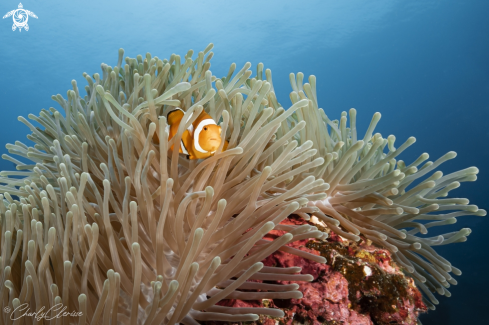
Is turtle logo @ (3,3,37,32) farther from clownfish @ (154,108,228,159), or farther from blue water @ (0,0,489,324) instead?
clownfish @ (154,108,228,159)

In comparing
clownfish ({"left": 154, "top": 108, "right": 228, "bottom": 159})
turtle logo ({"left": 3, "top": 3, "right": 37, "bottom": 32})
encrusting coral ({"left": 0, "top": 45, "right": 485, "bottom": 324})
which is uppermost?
turtle logo ({"left": 3, "top": 3, "right": 37, "bottom": 32})

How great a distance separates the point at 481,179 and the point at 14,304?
26904 millimetres

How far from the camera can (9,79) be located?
34.9 metres

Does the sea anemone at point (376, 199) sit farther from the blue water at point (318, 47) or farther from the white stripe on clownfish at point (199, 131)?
the blue water at point (318, 47)

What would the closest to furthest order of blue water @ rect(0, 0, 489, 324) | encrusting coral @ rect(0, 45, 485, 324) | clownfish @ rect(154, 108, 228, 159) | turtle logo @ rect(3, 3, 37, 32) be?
encrusting coral @ rect(0, 45, 485, 324) < clownfish @ rect(154, 108, 228, 159) < turtle logo @ rect(3, 3, 37, 32) < blue water @ rect(0, 0, 489, 324)

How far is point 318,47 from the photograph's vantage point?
36562 millimetres

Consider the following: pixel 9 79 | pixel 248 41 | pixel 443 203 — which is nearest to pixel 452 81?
pixel 248 41

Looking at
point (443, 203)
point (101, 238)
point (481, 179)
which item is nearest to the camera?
point (101, 238)

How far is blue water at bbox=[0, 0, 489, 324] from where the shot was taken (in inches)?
1072

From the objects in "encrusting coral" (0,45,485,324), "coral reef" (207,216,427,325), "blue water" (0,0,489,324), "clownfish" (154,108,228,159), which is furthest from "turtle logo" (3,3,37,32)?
"coral reef" (207,216,427,325)

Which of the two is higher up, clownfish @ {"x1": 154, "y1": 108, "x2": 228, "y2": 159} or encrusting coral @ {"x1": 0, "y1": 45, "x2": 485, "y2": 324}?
clownfish @ {"x1": 154, "y1": 108, "x2": 228, "y2": 159}

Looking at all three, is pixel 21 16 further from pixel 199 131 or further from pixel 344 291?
pixel 344 291

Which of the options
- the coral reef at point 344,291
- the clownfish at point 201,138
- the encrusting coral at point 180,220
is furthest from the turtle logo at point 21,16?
the coral reef at point 344,291

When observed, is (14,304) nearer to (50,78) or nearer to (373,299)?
(373,299)
